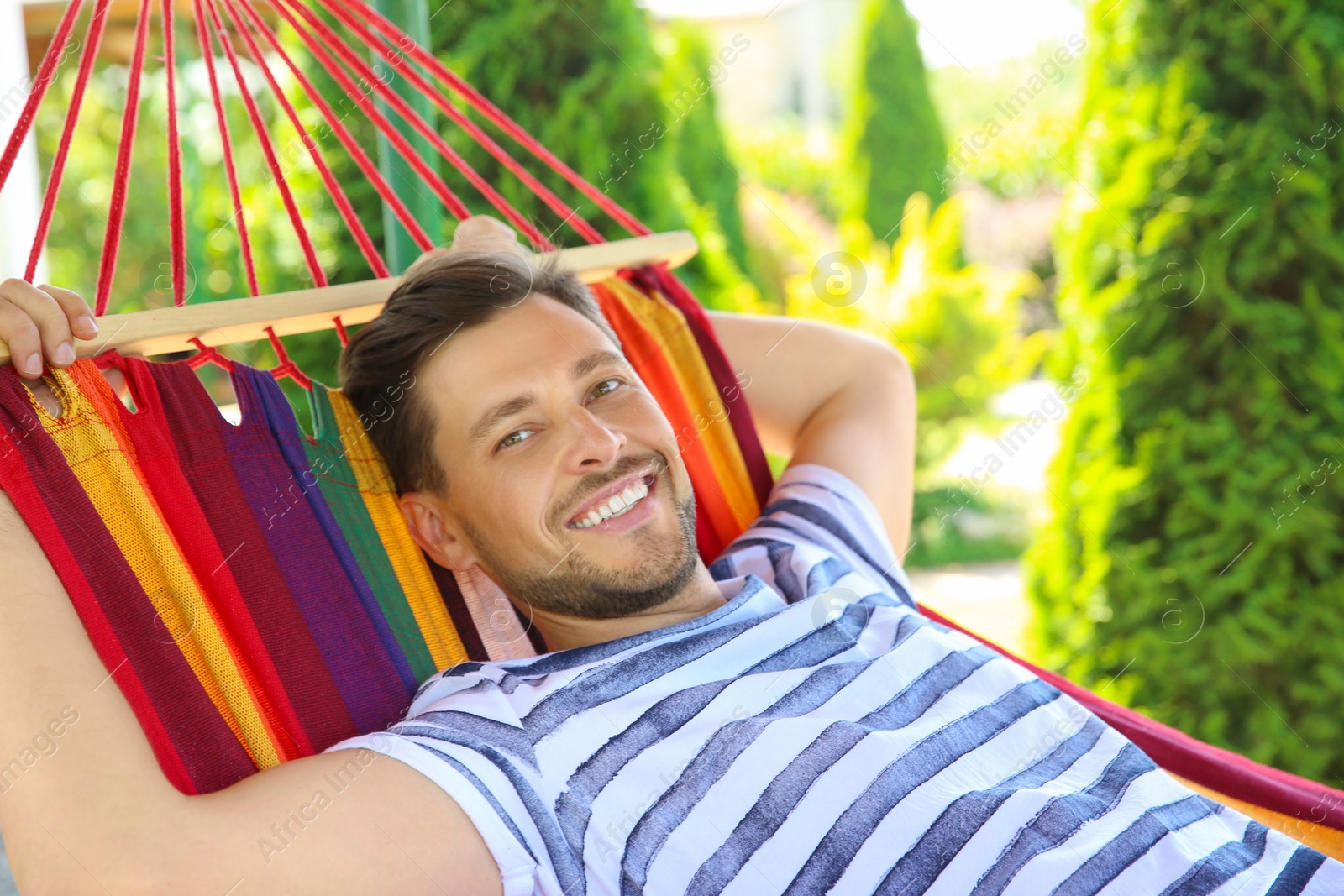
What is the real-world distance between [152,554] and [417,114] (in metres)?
1.00

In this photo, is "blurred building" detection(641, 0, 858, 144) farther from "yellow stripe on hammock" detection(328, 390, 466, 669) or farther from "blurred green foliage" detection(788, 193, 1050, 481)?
"yellow stripe on hammock" detection(328, 390, 466, 669)

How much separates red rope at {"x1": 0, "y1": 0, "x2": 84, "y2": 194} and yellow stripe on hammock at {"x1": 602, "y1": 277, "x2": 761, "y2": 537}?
827 millimetres

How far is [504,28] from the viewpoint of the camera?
301cm

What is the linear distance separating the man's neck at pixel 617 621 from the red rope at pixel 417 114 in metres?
0.55

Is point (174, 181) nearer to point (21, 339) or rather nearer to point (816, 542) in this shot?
point (21, 339)

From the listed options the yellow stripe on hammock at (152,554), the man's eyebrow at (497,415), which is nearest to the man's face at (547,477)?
the man's eyebrow at (497,415)

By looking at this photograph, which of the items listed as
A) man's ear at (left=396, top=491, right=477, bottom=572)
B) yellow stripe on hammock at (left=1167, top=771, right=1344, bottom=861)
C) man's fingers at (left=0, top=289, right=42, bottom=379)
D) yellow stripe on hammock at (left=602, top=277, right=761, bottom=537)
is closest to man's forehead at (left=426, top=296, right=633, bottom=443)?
man's ear at (left=396, top=491, right=477, bottom=572)

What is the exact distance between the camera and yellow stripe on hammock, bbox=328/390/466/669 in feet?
4.67

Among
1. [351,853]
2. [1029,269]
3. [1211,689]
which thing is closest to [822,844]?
[351,853]

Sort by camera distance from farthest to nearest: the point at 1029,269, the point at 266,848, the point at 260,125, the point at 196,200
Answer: the point at 1029,269 → the point at 196,200 → the point at 260,125 → the point at 266,848

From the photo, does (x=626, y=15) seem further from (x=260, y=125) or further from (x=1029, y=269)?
(x=1029, y=269)

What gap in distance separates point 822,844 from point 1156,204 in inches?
84.1

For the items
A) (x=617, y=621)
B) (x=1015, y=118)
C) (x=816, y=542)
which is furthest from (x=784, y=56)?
(x=617, y=621)

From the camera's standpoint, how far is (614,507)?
1413 millimetres
